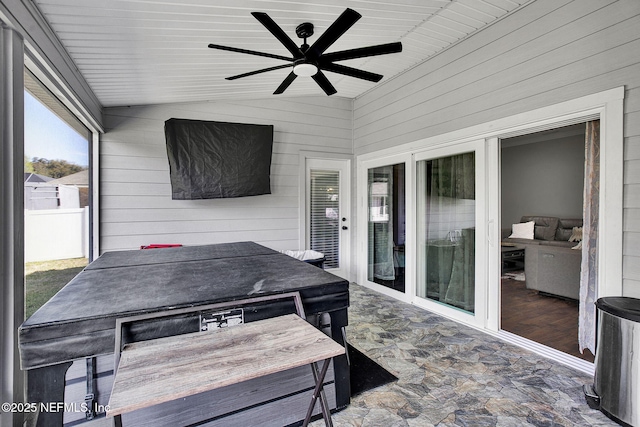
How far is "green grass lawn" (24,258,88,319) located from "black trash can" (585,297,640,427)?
3355mm

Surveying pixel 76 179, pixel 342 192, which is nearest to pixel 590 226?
pixel 342 192

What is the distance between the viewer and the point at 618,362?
1906 mm

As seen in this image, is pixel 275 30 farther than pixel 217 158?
No

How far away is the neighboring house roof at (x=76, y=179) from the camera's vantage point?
2.55m

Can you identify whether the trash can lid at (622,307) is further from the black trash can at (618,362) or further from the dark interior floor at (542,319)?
the dark interior floor at (542,319)

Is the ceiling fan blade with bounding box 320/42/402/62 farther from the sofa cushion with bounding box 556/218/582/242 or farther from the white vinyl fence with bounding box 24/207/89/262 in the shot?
the sofa cushion with bounding box 556/218/582/242

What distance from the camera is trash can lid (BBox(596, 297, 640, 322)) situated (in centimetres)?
186

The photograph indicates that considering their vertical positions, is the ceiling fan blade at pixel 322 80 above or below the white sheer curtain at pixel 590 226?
above

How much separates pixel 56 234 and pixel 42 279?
0.48 m

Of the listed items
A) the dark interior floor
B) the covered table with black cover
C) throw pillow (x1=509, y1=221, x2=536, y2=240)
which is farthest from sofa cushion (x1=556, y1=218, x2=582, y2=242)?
the covered table with black cover

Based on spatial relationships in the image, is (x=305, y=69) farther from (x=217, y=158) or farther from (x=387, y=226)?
(x=387, y=226)

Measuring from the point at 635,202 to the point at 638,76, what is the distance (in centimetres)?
83

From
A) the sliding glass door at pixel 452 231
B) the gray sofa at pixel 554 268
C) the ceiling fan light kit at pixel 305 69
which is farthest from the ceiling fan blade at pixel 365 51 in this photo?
the gray sofa at pixel 554 268

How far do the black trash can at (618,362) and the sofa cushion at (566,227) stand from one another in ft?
14.0
